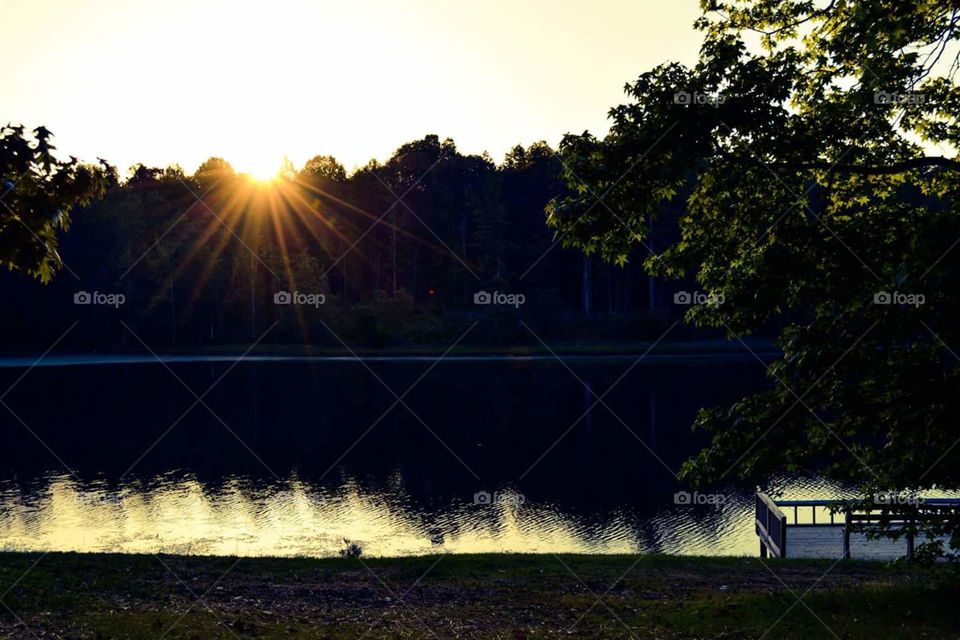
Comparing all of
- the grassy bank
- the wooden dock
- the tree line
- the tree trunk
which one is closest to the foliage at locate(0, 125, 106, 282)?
the grassy bank

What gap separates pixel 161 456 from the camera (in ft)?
154

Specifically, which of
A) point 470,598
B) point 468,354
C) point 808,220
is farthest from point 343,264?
point 808,220

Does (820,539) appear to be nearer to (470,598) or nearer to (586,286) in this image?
(470,598)

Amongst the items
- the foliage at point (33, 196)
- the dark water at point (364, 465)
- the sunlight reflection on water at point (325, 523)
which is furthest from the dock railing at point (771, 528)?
the foliage at point (33, 196)

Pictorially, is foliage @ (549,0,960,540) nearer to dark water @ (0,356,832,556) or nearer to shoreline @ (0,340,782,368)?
dark water @ (0,356,832,556)

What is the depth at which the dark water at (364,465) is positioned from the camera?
31.0 m

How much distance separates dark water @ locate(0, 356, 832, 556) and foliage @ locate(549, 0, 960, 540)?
14433 mm

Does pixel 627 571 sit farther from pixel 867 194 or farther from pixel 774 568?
pixel 867 194

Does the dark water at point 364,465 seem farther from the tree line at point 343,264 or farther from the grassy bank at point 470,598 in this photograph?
the tree line at point 343,264

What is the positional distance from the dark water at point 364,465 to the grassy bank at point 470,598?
7.72m

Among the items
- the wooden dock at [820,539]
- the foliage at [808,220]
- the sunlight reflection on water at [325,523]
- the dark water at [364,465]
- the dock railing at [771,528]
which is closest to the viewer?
the foliage at [808,220]

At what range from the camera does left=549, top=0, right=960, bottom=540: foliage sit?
46.8 feet

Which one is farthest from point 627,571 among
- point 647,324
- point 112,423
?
point 647,324

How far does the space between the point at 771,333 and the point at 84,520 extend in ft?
285
